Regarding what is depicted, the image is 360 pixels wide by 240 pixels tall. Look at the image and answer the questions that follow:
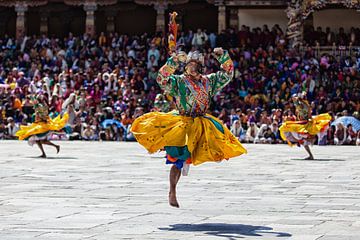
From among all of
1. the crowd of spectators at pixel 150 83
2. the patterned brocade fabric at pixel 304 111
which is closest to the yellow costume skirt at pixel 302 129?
the patterned brocade fabric at pixel 304 111

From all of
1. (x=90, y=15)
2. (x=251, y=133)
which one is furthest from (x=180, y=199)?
(x=90, y=15)

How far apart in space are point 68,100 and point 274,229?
70.5ft

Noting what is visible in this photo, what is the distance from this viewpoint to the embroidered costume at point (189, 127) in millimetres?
10570

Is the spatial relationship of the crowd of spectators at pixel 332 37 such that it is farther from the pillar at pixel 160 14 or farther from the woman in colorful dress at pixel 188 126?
the woman in colorful dress at pixel 188 126

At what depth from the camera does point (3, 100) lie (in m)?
31.6

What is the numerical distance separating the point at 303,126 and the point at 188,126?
10797 mm

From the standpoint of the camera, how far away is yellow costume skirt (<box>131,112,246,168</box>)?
10555mm

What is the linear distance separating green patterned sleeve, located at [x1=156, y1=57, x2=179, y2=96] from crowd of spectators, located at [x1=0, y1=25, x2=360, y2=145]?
1657 cm

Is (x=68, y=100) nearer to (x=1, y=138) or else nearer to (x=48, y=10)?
(x=1, y=138)

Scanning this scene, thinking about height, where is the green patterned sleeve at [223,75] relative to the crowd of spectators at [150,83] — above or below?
above

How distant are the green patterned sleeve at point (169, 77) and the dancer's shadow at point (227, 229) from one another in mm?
1748

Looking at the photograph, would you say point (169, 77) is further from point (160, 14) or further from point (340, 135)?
point (160, 14)

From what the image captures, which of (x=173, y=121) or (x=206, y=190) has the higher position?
(x=173, y=121)

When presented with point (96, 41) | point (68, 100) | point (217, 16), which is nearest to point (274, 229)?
point (68, 100)
